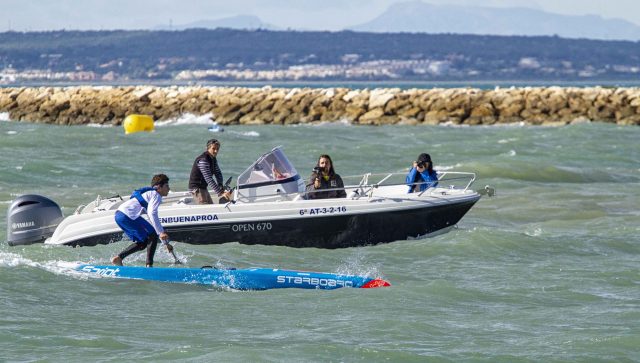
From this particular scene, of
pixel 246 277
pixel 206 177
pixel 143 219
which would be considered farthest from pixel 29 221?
pixel 246 277

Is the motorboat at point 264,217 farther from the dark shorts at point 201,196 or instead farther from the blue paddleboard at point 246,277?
the blue paddleboard at point 246,277

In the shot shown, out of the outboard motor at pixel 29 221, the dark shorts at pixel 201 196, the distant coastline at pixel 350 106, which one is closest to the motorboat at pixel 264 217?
the outboard motor at pixel 29 221

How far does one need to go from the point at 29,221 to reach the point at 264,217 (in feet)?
10.3

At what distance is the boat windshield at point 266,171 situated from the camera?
58.2ft

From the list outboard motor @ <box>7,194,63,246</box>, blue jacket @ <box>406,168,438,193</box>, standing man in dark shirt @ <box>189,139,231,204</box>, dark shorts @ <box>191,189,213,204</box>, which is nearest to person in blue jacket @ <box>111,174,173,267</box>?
standing man in dark shirt @ <box>189,139,231,204</box>

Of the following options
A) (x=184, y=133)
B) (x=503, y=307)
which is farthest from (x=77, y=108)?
(x=503, y=307)

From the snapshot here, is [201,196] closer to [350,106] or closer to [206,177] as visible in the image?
[206,177]

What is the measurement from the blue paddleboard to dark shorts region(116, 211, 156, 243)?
37cm

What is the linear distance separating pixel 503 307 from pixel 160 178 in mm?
4187

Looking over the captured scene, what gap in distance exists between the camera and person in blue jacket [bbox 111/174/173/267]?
15.1m

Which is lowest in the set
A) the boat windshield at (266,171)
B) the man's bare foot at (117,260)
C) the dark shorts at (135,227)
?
the man's bare foot at (117,260)

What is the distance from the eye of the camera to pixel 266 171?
701 inches

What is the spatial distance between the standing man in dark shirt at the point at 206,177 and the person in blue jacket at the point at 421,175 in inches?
109

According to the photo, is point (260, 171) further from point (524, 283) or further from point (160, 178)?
point (524, 283)
